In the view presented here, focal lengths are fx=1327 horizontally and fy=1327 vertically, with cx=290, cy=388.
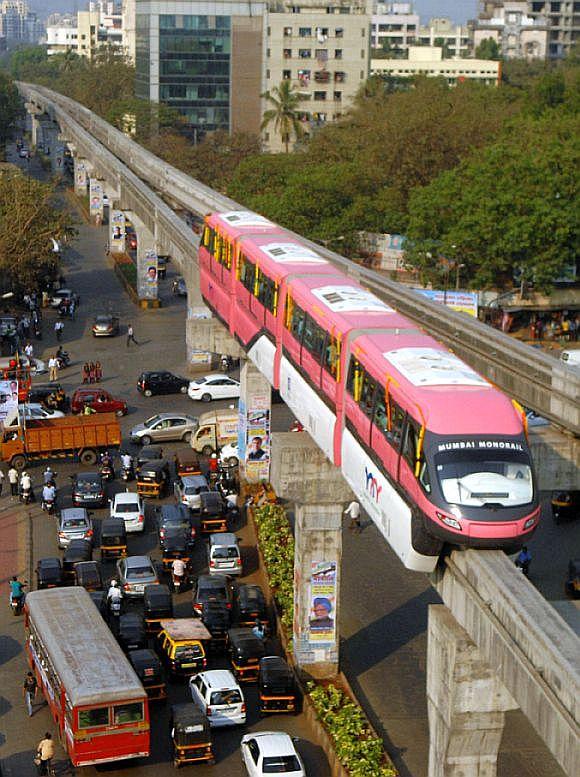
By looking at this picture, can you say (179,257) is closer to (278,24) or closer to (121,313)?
(121,313)

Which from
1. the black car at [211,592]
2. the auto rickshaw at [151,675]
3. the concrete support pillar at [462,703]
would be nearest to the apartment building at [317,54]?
the black car at [211,592]

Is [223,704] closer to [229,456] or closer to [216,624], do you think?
[216,624]

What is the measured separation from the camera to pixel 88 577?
4056 cm

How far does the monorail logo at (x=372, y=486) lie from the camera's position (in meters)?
27.7

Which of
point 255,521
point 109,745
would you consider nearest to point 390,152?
point 255,521

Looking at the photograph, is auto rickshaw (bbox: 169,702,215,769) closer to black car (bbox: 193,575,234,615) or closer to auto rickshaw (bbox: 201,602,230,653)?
auto rickshaw (bbox: 201,602,230,653)

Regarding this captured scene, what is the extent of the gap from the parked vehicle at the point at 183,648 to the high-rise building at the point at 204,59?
120 meters

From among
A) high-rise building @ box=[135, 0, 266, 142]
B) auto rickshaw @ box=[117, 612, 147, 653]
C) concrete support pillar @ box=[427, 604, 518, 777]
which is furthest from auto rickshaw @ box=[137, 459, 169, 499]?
high-rise building @ box=[135, 0, 266, 142]

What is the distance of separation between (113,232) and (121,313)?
20907 mm

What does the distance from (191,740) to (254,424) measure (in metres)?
21.1

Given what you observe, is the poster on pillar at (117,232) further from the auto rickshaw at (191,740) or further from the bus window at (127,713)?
the bus window at (127,713)

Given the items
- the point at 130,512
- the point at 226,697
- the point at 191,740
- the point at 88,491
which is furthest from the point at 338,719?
the point at 88,491

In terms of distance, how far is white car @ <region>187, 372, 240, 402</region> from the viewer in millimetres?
62719

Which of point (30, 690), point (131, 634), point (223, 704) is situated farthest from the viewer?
point (131, 634)
